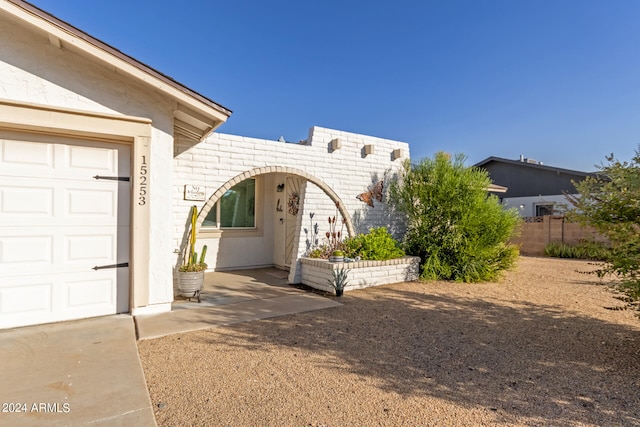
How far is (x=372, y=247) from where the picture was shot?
745cm

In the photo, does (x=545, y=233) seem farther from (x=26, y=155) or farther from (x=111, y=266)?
(x=26, y=155)

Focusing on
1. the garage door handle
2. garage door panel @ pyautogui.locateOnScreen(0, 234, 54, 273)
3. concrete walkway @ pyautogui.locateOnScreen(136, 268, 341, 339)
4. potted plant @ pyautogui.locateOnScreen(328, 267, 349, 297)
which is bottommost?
concrete walkway @ pyautogui.locateOnScreen(136, 268, 341, 339)

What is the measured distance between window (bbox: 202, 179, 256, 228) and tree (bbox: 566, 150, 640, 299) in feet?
24.5

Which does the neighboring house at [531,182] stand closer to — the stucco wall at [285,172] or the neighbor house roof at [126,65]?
the stucco wall at [285,172]

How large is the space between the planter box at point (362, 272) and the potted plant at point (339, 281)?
7 centimetres

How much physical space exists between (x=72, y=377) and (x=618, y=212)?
584 centimetres

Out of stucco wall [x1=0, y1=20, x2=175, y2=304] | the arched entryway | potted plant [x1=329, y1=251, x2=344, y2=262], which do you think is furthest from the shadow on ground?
the arched entryway

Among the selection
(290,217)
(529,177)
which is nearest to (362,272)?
(290,217)

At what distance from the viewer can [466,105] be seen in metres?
12.4

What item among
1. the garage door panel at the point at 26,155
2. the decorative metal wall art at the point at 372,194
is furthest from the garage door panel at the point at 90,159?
the decorative metal wall art at the point at 372,194

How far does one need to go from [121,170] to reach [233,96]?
365 inches

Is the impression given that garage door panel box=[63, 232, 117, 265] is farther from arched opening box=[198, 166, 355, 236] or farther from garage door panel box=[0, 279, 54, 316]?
arched opening box=[198, 166, 355, 236]

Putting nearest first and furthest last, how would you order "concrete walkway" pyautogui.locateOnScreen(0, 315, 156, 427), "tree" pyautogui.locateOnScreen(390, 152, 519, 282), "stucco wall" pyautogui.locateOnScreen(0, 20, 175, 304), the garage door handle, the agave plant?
"concrete walkway" pyautogui.locateOnScreen(0, 315, 156, 427) → "stucco wall" pyautogui.locateOnScreen(0, 20, 175, 304) → the garage door handle → the agave plant → "tree" pyautogui.locateOnScreen(390, 152, 519, 282)

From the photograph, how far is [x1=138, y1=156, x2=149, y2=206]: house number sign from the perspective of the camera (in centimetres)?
452
